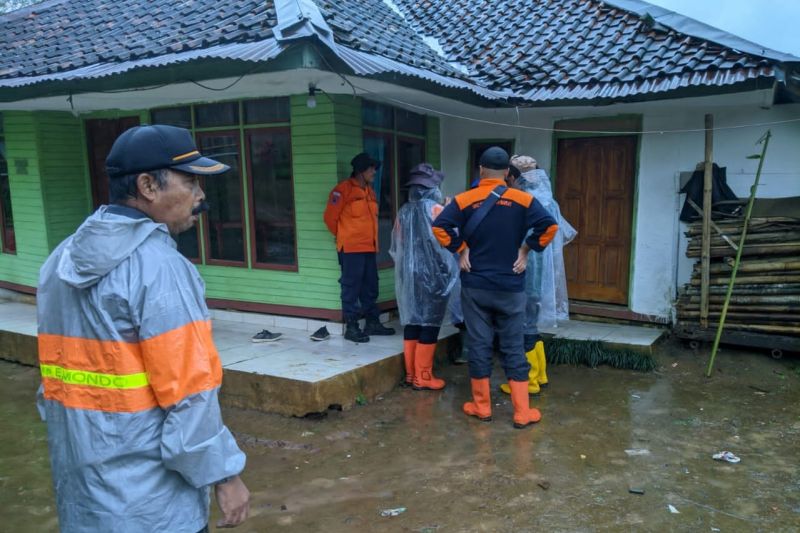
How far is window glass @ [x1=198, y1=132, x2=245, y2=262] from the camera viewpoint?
6898mm

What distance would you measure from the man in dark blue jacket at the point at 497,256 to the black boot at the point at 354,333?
5.25ft

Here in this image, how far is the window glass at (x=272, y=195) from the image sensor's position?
6.52m

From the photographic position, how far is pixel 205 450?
64.4 inches

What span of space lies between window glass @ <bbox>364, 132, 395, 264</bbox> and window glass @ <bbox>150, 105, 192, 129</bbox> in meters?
2.35

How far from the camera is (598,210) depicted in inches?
283

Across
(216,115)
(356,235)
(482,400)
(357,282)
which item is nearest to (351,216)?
(356,235)

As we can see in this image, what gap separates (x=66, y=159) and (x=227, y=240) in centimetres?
311

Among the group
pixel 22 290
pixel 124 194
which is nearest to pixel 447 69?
pixel 124 194

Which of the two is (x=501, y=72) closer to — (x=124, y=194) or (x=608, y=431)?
(x=608, y=431)

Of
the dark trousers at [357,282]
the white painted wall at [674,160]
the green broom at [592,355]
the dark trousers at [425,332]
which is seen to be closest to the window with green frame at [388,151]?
the dark trousers at [357,282]

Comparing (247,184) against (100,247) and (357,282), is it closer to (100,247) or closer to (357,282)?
(357,282)

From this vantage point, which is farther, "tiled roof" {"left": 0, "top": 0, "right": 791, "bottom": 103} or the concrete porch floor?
"tiled roof" {"left": 0, "top": 0, "right": 791, "bottom": 103}

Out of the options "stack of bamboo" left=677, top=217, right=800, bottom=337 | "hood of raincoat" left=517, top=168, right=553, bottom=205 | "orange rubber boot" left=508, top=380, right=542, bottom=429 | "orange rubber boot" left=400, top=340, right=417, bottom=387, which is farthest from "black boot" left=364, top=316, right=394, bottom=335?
"stack of bamboo" left=677, top=217, right=800, bottom=337

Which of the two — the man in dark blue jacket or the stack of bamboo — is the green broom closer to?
the stack of bamboo
